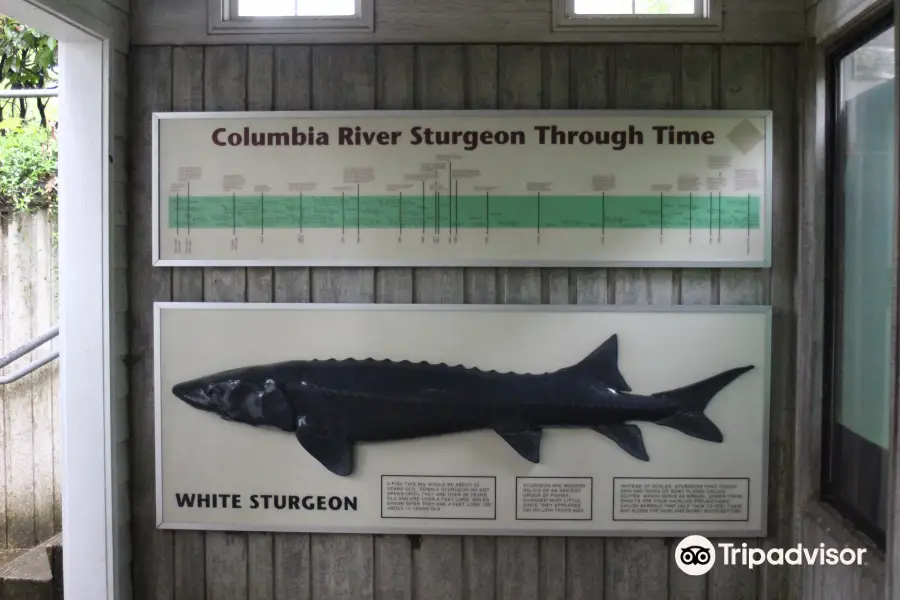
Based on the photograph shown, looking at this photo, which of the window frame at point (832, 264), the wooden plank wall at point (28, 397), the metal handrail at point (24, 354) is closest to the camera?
the window frame at point (832, 264)

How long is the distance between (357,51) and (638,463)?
1805mm

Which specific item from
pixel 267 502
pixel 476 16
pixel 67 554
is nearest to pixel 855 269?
pixel 476 16

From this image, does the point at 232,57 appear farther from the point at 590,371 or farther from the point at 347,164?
the point at 590,371

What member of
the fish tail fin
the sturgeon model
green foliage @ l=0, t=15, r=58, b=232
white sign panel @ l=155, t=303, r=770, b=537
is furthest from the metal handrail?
the fish tail fin

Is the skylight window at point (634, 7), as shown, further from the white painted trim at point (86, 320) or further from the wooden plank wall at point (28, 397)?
the wooden plank wall at point (28, 397)

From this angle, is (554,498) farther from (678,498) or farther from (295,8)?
(295,8)

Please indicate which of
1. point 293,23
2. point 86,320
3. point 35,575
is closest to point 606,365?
point 293,23

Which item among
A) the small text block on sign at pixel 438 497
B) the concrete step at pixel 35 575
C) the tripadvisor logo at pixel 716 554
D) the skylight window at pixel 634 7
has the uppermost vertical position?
the skylight window at pixel 634 7

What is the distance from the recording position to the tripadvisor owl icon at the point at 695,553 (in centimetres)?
248

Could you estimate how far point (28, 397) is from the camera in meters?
3.29

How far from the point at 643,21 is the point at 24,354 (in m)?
3.05

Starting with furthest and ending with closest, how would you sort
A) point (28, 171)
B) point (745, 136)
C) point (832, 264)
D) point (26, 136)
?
point (26, 136)
point (28, 171)
point (745, 136)
point (832, 264)

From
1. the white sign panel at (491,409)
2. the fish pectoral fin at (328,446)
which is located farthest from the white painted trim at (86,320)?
the fish pectoral fin at (328,446)

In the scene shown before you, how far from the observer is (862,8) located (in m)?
2.03
